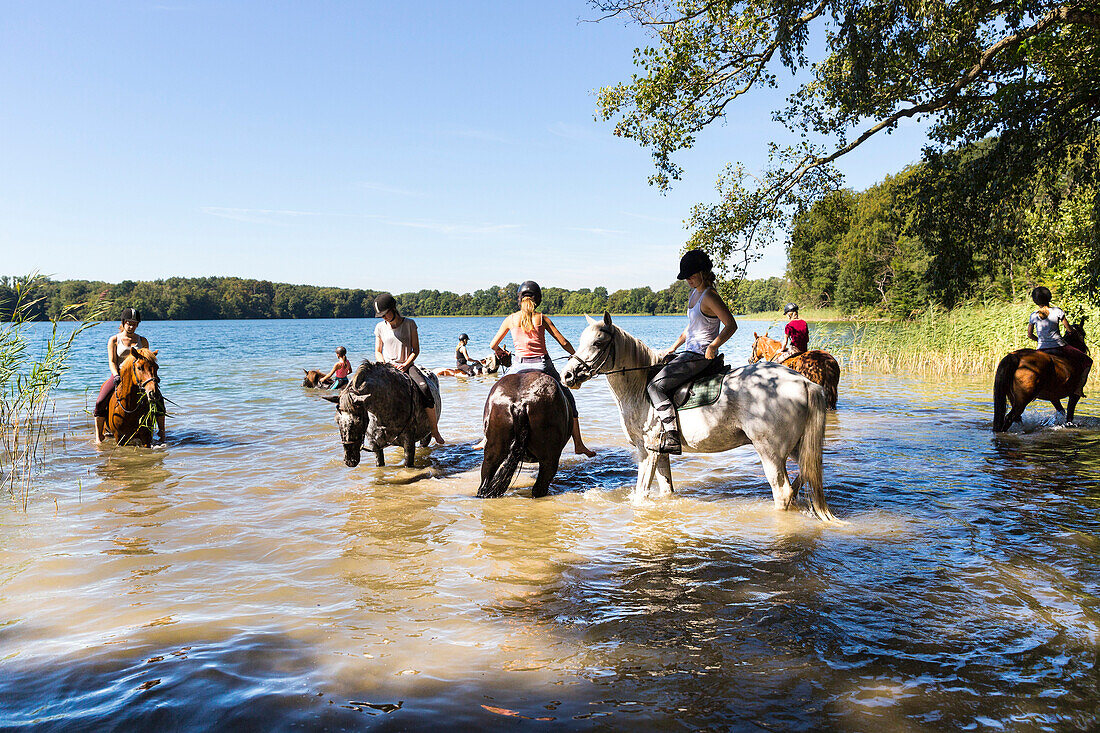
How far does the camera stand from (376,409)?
855 cm

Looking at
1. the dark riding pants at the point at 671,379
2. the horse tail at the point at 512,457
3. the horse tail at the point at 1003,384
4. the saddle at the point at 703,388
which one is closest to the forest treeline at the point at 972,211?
the horse tail at the point at 1003,384

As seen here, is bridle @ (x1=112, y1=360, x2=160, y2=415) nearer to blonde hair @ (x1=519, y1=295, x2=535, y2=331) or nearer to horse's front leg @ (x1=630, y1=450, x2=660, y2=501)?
blonde hair @ (x1=519, y1=295, x2=535, y2=331)

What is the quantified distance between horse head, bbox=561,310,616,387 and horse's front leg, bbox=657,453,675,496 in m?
1.53

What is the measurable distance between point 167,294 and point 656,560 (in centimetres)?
14973

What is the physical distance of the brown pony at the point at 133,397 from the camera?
10.6 m

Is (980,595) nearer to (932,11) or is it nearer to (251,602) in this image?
(251,602)

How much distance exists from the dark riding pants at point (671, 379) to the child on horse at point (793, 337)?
7.22m

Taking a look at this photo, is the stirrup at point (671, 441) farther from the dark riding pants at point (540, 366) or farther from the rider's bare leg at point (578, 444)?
the rider's bare leg at point (578, 444)

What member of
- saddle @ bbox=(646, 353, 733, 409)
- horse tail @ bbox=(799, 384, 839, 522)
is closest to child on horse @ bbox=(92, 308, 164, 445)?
saddle @ bbox=(646, 353, 733, 409)

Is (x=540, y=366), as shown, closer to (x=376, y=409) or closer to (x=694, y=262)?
(x=694, y=262)

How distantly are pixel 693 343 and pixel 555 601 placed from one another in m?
3.35

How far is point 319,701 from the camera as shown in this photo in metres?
3.37

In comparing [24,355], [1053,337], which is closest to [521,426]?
[24,355]

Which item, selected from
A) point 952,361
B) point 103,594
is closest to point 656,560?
Result: point 103,594
